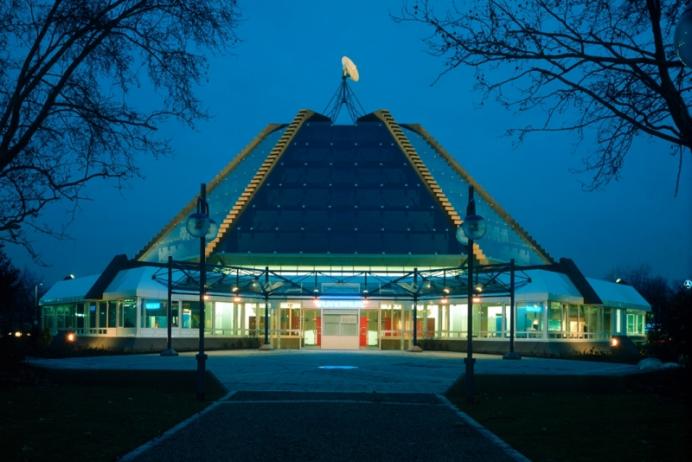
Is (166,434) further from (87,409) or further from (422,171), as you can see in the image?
(422,171)

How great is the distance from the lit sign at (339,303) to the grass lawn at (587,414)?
35221 mm

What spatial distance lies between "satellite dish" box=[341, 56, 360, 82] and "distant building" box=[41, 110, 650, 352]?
10.2 meters

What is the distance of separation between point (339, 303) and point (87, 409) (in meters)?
40.4

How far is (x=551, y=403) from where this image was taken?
18844 millimetres

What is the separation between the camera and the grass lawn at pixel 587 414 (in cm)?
1201

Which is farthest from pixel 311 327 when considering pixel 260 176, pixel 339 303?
pixel 260 176

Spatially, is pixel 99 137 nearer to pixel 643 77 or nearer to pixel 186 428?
pixel 186 428

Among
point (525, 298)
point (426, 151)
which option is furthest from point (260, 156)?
point (525, 298)

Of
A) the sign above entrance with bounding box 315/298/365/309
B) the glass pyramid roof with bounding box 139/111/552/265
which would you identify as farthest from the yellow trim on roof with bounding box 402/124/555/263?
the sign above entrance with bounding box 315/298/365/309

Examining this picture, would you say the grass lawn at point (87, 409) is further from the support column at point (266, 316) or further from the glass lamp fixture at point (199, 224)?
the support column at point (266, 316)

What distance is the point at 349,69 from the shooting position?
78.5 m

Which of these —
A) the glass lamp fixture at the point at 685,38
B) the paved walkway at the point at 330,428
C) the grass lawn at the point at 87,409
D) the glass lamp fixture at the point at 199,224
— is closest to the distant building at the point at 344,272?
the grass lawn at the point at 87,409

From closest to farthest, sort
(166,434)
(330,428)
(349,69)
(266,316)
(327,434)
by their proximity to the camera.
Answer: (166,434)
(327,434)
(330,428)
(266,316)
(349,69)

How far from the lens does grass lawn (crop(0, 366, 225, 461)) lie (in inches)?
473
